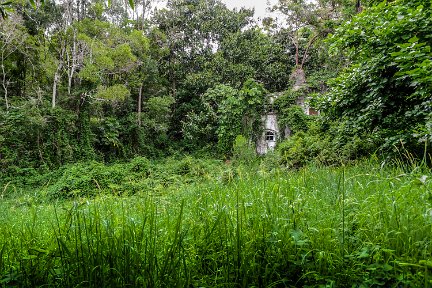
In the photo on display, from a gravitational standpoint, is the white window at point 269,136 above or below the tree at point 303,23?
below

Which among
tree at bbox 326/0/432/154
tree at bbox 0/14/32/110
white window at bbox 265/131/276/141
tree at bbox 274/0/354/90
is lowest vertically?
white window at bbox 265/131/276/141

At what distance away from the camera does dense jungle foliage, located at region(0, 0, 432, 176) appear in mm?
4281

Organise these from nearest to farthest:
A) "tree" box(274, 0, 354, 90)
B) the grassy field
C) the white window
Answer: the grassy field < "tree" box(274, 0, 354, 90) < the white window

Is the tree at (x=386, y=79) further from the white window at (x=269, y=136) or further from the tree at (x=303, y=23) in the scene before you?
the white window at (x=269, y=136)

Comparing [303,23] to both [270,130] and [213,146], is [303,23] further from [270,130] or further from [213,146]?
[213,146]

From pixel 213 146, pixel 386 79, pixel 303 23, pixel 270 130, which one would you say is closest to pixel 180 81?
pixel 213 146

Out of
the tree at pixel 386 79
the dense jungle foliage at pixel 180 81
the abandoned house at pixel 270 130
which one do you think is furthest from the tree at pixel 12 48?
the tree at pixel 386 79

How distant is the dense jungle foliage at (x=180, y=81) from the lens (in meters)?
4.28

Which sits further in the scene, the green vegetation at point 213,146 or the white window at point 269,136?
the white window at point 269,136

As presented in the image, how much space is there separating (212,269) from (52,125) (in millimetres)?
12726

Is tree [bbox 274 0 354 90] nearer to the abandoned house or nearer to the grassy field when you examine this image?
the abandoned house

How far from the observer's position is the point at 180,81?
16.7m

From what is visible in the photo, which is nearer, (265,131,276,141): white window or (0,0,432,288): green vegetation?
(0,0,432,288): green vegetation

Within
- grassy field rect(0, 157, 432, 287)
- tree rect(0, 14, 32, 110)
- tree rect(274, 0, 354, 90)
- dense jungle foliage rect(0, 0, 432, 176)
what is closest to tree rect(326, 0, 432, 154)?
dense jungle foliage rect(0, 0, 432, 176)
